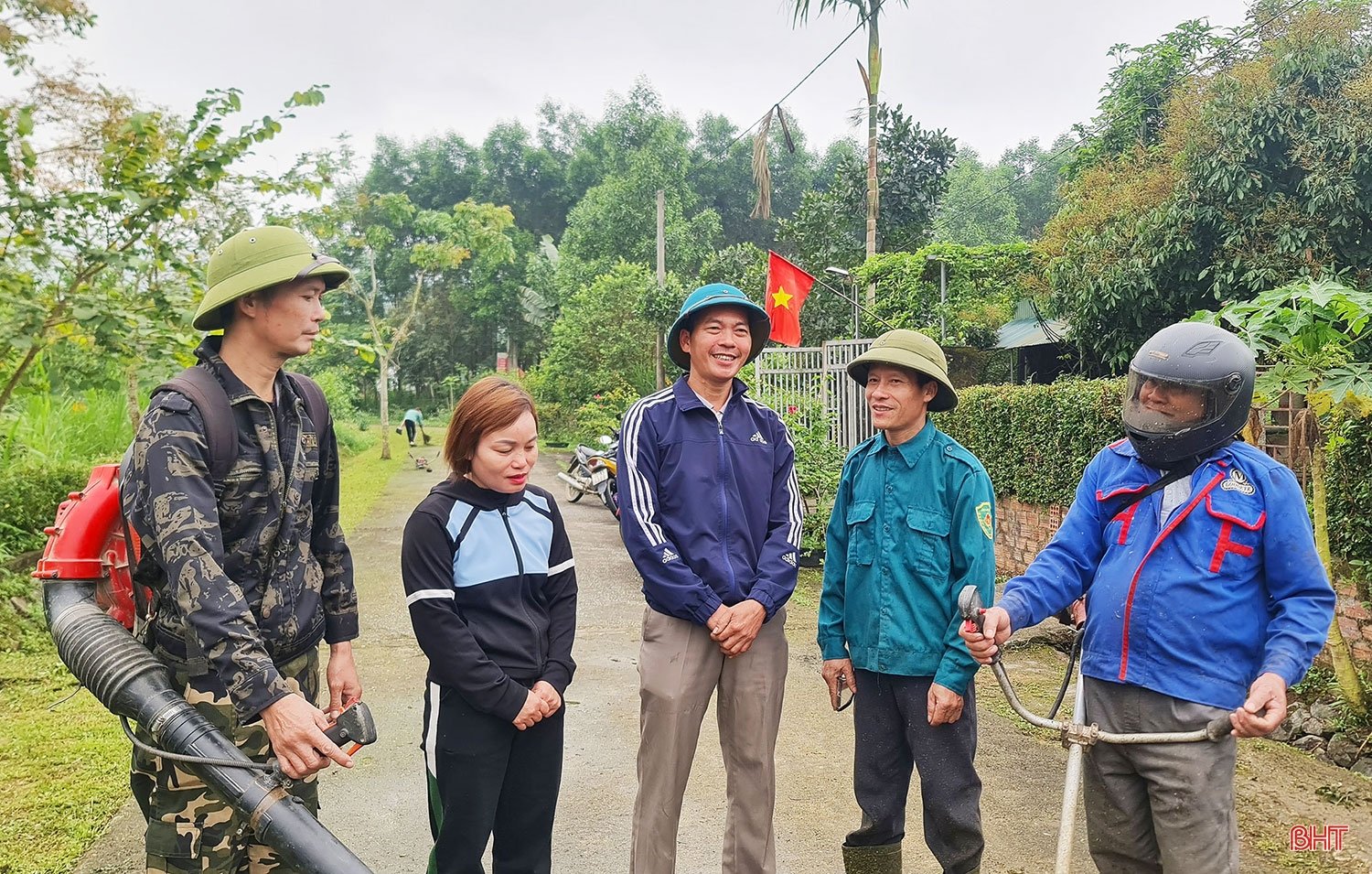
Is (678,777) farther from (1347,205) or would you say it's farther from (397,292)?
(397,292)

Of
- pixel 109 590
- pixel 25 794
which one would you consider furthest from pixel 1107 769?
pixel 25 794

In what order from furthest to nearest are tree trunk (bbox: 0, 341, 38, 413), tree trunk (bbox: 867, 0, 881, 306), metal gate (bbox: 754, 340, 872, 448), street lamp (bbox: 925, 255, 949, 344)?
tree trunk (bbox: 867, 0, 881, 306) < street lamp (bbox: 925, 255, 949, 344) < metal gate (bbox: 754, 340, 872, 448) < tree trunk (bbox: 0, 341, 38, 413)

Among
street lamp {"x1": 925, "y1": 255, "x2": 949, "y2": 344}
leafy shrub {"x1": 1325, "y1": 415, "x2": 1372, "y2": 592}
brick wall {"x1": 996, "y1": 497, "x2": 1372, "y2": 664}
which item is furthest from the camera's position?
street lamp {"x1": 925, "y1": 255, "x2": 949, "y2": 344}

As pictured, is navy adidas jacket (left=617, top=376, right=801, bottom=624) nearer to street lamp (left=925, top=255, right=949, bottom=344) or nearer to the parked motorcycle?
the parked motorcycle

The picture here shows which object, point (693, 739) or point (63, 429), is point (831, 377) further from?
point (693, 739)

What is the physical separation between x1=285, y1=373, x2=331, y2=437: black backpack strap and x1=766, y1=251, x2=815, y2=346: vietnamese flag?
8813mm

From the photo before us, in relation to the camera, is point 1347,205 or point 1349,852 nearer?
point 1349,852

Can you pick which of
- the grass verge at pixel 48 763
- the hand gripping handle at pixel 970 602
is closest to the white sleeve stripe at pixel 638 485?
the hand gripping handle at pixel 970 602

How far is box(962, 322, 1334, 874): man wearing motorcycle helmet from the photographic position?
2.27 m

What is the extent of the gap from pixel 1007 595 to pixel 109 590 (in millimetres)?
2199

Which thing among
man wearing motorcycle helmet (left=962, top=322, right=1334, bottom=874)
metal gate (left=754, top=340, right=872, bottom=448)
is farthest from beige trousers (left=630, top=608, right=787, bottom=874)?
metal gate (left=754, top=340, right=872, bottom=448)

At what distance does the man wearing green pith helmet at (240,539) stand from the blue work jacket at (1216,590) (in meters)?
1.79

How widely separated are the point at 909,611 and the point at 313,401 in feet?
6.01

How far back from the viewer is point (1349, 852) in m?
3.38
